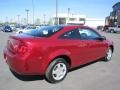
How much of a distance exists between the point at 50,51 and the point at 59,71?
69 centimetres

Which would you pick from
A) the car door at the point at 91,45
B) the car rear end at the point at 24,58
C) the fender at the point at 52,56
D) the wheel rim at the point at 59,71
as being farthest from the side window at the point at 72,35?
the car rear end at the point at 24,58

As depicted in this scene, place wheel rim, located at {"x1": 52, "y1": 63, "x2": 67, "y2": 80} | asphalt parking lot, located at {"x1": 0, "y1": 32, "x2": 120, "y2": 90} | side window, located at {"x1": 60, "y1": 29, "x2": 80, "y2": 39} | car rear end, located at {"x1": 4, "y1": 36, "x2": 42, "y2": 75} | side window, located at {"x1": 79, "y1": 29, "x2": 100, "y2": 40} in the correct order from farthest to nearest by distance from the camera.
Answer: side window, located at {"x1": 79, "y1": 29, "x2": 100, "y2": 40}, side window, located at {"x1": 60, "y1": 29, "x2": 80, "y2": 39}, wheel rim, located at {"x1": 52, "y1": 63, "x2": 67, "y2": 80}, asphalt parking lot, located at {"x1": 0, "y1": 32, "x2": 120, "y2": 90}, car rear end, located at {"x1": 4, "y1": 36, "x2": 42, "y2": 75}

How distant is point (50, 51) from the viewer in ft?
17.8

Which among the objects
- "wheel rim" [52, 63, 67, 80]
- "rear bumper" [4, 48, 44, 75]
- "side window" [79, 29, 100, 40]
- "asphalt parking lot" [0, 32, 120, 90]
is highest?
"side window" [79, 29, 100, 40]

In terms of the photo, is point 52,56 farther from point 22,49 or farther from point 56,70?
point 22,49

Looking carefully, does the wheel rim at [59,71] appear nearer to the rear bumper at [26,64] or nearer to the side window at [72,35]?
the rear bumper at [26,64]

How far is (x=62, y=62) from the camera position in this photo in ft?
19.1

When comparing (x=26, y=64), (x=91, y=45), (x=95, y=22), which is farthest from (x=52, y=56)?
(x=95, y=22)

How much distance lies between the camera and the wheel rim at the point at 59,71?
5707 mm

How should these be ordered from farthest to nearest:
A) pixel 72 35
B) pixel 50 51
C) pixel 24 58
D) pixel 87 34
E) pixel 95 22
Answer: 1. pixel 95 22
2. pixel 87 34
3. pixel 72 35
4. pixel 50 51
5. pixel 24 58

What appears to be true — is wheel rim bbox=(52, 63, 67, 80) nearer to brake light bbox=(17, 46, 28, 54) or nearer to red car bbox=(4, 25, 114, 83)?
red car bbox=(4, 25, 114, 83)

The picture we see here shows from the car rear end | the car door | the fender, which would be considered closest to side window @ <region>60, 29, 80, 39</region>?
the car door

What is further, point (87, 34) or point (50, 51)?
point (87, 34)

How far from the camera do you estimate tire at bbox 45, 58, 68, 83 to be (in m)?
5.55
